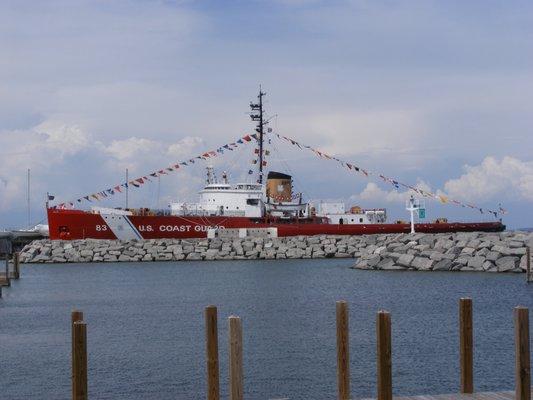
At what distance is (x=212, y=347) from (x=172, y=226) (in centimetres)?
5093

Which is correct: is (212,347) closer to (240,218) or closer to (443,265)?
(443,265)

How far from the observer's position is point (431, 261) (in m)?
40.6

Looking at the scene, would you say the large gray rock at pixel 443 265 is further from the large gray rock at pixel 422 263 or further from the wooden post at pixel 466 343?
the wooden post at pixel 466 343

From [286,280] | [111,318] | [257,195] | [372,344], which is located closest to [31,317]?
[111,318]

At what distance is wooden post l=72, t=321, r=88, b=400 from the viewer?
32.1 ft

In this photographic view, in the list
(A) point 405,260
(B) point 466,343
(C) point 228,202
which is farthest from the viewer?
(C) point 228,202

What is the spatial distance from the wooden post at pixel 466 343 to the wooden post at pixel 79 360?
14.9 feet

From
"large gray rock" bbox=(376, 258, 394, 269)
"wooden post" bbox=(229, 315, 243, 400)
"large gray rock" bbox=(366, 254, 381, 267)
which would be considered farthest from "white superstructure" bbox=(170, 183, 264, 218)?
"wooden post" bbox=(229, 315, 243, 400)

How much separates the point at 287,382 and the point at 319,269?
30.2 metres

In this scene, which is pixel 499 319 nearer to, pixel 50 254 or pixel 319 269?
pixel 319 269

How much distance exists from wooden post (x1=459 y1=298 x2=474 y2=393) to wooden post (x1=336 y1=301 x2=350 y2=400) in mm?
1447

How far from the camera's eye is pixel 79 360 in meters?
9.89

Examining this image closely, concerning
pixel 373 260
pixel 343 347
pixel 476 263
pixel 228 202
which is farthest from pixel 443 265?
pixel 343 347

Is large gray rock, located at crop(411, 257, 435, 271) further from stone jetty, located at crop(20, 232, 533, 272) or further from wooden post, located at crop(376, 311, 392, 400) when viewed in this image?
wooden post, located at crop(376, 311, 392, 400)
